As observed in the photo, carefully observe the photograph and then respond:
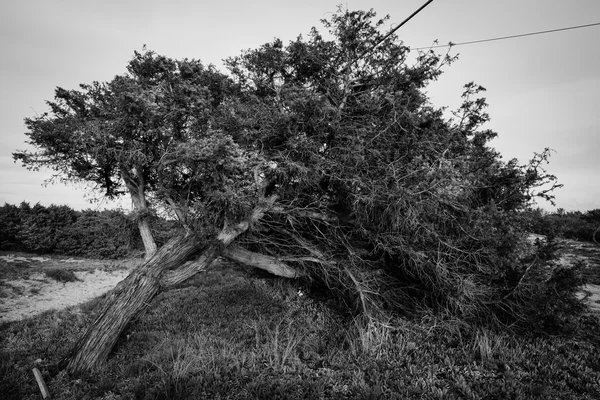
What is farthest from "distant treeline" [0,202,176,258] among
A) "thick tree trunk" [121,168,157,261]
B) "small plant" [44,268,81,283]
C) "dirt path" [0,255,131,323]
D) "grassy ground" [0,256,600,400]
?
"grassy ground" [0,256,600,400]

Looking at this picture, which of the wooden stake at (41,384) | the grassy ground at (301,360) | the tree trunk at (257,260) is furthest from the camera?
the tree trunk at (257,260)

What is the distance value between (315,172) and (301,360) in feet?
14.2

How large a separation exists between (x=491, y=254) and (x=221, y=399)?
6.61 metres

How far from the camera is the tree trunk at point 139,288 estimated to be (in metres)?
5.18

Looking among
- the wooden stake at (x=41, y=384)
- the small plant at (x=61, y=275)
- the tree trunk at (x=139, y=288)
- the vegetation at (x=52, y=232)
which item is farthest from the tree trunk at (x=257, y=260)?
the vegetation at (x=52, y=232)

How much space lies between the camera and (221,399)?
431 centimetres

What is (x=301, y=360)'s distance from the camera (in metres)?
5.90

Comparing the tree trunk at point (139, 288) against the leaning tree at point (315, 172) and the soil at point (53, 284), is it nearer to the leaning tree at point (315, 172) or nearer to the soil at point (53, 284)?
the leaning tree at point (315, 172)

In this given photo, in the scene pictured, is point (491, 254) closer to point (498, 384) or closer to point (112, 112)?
point (498, 384)

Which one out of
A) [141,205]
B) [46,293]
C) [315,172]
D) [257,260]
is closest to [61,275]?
[46,293]

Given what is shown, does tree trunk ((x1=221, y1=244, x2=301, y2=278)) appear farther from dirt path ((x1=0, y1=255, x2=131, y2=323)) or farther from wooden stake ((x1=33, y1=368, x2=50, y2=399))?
dirt path ((x1=0, y1=255, x2=131, y2=323))

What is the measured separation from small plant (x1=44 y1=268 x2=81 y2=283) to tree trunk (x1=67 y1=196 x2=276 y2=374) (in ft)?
33.5

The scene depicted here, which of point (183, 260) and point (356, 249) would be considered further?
point (356, 249)

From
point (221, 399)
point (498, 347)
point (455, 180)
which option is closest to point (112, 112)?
point (221, 399)
